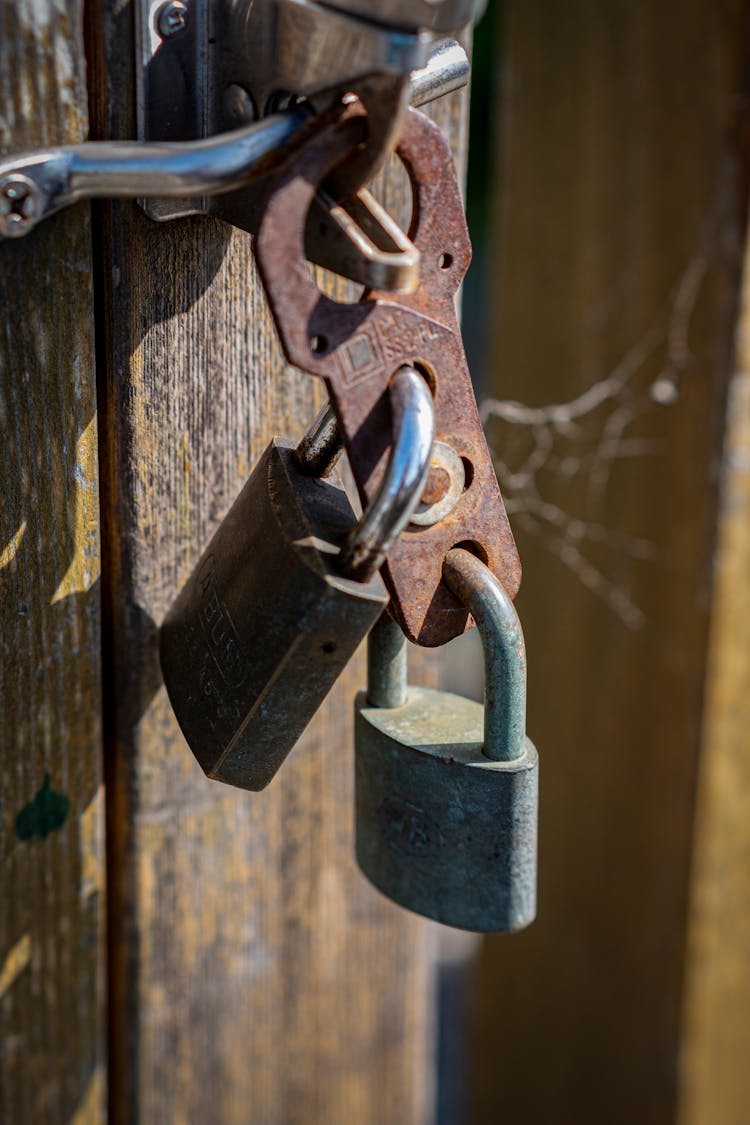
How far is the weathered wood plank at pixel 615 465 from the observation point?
1.29m

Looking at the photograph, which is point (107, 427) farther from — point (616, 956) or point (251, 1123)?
point (616, 956)

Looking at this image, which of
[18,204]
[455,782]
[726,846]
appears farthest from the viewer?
[726,846]

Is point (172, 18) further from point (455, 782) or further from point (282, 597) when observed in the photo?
point (455, 782)

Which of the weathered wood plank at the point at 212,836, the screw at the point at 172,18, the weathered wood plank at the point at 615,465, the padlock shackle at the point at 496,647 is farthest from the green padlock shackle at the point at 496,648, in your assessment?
the weathered wood plank at the point at 615,465

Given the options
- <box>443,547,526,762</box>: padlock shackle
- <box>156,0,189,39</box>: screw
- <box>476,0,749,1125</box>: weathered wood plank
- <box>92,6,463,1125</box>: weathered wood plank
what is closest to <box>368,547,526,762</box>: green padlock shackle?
<box>443,547,526,762</box>: padlock shackle

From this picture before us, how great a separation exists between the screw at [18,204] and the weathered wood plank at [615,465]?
88cm

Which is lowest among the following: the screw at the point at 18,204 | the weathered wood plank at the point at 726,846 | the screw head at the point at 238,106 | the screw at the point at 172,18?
the weathered wood plank at the point at 726,846

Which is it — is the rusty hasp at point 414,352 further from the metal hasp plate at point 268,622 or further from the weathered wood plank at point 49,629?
the weathered wood plank at point 49,629

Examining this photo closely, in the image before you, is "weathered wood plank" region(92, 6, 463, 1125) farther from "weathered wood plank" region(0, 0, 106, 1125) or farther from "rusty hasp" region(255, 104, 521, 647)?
"rusty hasp" region(255, 104, 521, 647)

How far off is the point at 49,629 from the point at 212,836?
0.77 feet

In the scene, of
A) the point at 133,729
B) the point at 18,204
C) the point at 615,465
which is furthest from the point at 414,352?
the point at 615,465

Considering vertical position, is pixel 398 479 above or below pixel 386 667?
above

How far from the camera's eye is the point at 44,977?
74 cm

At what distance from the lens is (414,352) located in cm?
53
